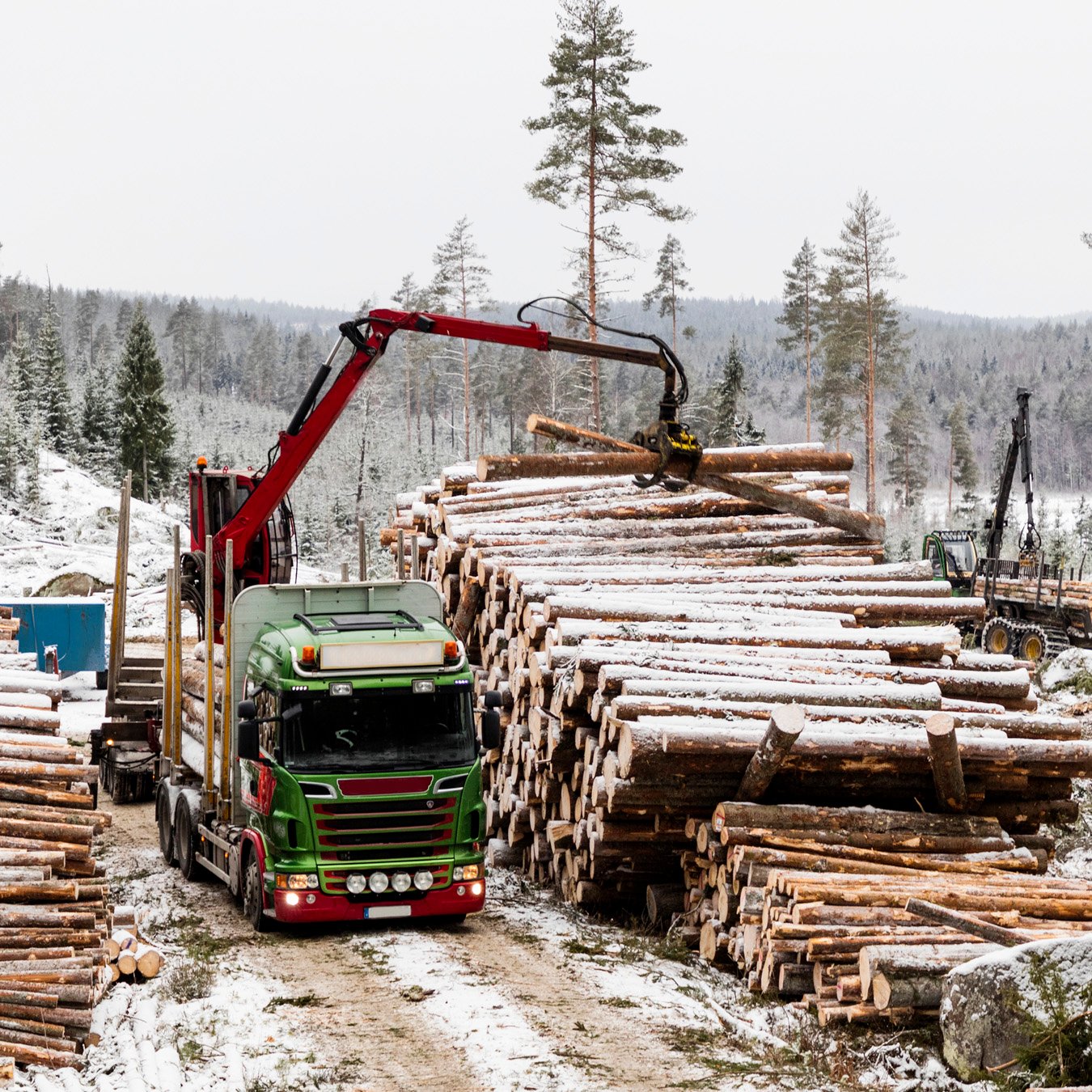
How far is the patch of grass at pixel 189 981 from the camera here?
34.2ft

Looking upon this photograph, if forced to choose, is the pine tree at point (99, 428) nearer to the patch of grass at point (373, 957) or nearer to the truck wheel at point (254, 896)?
the truck wheel at point (254, 896)

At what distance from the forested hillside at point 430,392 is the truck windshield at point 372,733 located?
35017 millimetres

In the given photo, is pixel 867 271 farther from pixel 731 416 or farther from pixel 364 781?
pixel 364 781

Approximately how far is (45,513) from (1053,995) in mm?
57390

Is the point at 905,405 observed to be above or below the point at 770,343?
below

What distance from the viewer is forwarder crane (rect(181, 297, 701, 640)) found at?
16.3 metres

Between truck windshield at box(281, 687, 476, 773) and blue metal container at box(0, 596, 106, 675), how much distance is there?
22043 millimetres

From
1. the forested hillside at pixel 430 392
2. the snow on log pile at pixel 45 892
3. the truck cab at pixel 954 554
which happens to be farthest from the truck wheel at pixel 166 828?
A: the forested hillside at pixel 430 392

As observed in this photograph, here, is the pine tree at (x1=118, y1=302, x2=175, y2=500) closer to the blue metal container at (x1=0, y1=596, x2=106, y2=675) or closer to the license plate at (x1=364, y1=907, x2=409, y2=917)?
the blue metal container at (x1=0, y1=596, x2=106, y2=675)

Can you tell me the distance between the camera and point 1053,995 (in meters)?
7.73

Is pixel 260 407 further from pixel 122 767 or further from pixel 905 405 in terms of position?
pixel 122 767

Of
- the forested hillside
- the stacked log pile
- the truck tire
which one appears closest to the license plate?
the stacked log pile

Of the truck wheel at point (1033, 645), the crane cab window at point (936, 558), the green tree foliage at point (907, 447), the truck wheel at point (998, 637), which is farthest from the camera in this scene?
the green tree foliage at point (907, 447)

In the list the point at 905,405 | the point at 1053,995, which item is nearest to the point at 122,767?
the point at 1053,995
